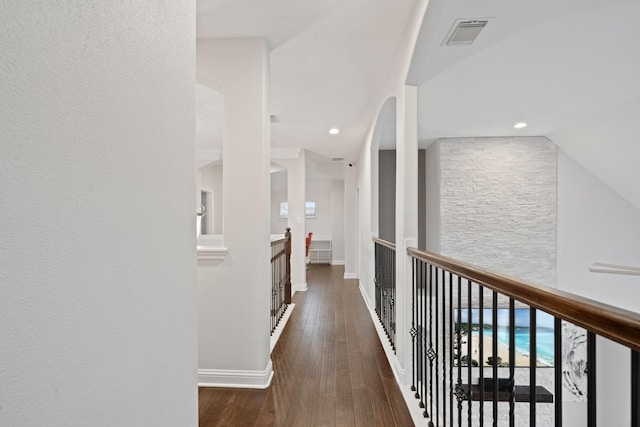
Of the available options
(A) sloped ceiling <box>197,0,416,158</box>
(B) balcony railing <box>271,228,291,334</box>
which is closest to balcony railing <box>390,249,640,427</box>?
(B) balcony railing <box>271,228,291,334</box>

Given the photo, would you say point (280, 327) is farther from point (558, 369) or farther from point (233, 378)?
point (558, 369)

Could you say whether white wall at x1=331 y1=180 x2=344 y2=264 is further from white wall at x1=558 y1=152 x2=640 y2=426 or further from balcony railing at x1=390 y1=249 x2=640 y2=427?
balcony railing at x1=390 y1=249 x2=640 y2=427

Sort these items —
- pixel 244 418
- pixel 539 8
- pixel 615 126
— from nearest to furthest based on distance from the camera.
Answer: pixel 539 8, pixel 244 418, pixel 615 126

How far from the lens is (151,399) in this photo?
76 centimetres

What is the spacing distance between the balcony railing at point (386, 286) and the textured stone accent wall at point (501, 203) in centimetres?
223

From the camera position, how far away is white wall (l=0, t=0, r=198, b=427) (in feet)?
1.46

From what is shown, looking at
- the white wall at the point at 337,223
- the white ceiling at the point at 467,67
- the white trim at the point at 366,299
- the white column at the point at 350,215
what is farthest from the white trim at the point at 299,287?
the white wall at the point at 337,223

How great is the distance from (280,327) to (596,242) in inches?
204

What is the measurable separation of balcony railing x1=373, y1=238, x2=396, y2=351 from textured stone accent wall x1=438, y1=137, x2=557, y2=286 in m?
2.23

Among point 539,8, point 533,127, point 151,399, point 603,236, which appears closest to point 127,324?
point 151,399

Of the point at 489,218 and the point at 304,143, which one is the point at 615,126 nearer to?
the point at 489,218

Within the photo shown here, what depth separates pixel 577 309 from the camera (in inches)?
27.9

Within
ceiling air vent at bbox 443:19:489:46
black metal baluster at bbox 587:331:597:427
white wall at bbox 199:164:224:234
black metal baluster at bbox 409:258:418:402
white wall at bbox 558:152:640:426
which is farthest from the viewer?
white wall at bbox 199:164:224:234

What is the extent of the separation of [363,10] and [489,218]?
4626 mm
